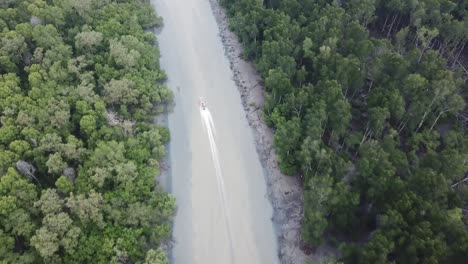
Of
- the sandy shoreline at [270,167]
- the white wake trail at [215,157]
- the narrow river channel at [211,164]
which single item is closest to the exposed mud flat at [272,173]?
the sandy shoreline at [270,167]

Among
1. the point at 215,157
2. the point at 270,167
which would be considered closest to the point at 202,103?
the point at 215,157

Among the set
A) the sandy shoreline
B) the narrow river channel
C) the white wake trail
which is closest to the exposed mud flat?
the sandy shoreline

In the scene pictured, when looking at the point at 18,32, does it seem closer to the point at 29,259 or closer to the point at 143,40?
the point at 143,40

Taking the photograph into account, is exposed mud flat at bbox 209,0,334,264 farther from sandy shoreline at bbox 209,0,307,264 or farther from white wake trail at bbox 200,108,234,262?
white wake trail at bbox 200,108,234,262

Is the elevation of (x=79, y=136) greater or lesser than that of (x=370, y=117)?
lesser

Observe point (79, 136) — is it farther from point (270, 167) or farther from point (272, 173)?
point (272, 173)

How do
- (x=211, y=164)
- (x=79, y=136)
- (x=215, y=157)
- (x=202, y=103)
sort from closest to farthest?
(x=79, y=136) → (x=211, y=164) → (x=215, y=157) → (x=202, y=103)
